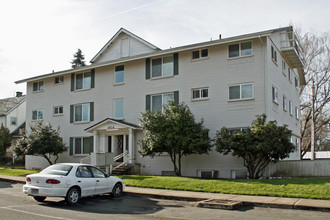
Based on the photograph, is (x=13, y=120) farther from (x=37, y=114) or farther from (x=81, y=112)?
(x=81, y=112)

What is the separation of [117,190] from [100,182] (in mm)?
1186

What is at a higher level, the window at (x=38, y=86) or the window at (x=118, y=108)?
the window at (x=38, y=86)

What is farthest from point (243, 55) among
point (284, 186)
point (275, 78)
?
point (284, 186)

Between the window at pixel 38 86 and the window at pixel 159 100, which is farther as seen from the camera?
the window at pixel 38 86

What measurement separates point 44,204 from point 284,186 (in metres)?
8.86

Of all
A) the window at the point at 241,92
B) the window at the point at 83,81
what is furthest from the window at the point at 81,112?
the window at the point at 241,92

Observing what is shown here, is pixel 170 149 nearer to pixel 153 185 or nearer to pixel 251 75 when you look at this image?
pixel 153 185

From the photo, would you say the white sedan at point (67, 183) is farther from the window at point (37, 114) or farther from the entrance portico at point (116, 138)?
the window at point (37, 114)

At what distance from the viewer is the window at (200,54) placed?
2246 cm

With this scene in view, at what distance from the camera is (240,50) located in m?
21.2

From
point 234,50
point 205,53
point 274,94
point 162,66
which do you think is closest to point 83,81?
point 162,66

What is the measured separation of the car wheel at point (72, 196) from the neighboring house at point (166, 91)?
10.2m

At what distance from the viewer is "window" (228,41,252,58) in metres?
21.0

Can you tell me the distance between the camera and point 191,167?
22.1 meters
